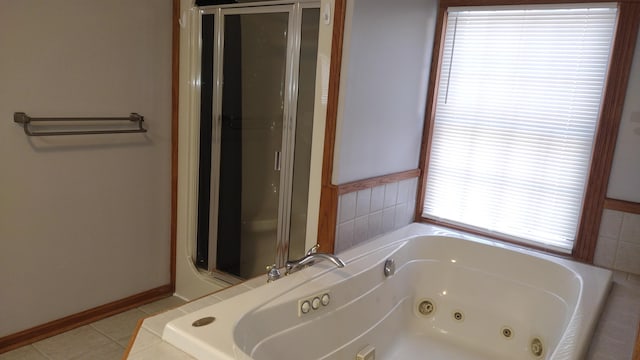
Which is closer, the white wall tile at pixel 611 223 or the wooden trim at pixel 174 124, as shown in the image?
the white wall tile at pixel 611 223

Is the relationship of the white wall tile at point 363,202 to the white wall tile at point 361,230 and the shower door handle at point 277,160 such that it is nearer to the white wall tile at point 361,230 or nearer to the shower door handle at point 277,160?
the white wall tile at point 361,230

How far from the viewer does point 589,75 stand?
2.15m

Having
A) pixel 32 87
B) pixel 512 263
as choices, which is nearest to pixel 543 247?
pixel 512 263

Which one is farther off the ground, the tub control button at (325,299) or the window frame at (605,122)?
the window frame at (605,122)

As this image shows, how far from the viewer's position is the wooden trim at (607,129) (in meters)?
2.03

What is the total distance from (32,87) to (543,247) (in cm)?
262

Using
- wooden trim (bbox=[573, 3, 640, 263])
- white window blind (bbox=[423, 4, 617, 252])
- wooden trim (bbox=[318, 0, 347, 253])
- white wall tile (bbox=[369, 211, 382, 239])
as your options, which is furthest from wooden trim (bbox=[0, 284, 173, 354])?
wooden trim (bbox=[573, 3, 640, 263])

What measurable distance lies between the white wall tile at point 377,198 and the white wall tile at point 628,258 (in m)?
1.13

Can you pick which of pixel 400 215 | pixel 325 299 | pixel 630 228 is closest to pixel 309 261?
pixel 325 299

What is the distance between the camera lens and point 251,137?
8.81ft

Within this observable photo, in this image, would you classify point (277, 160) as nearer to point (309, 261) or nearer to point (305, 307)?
point (309, 261)

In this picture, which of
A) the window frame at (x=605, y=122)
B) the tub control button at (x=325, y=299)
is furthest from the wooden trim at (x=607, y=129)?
the tub control button at (x=325, y=299)

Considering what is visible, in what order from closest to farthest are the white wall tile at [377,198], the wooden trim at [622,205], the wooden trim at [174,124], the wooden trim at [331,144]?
the wooden trim at [331,144], the wooden trim at [622,205], the white wall tile at [377,198], the wooden trim at [174,124]

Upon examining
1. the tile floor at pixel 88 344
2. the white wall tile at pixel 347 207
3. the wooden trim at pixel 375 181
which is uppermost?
the wooden trim at pixel 375 181
